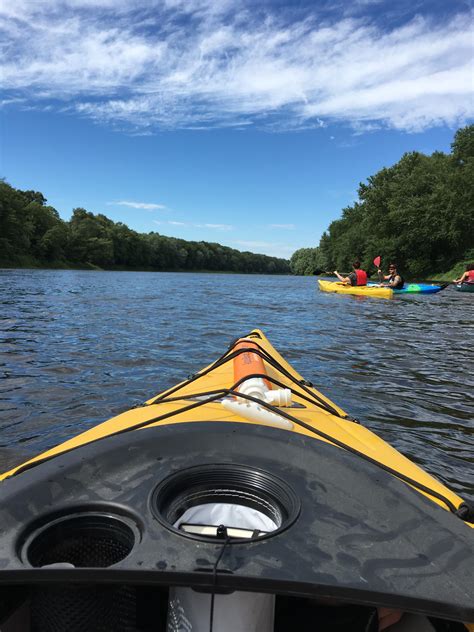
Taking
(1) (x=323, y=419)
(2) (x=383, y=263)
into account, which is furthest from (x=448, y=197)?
(1) (x=323, y=419)

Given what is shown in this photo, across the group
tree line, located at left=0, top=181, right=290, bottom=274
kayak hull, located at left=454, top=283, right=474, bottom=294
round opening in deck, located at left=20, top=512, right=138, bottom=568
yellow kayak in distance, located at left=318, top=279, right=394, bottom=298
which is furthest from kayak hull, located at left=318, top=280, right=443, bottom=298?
tree line, located at left=0, top=181, right=290, bottom=274

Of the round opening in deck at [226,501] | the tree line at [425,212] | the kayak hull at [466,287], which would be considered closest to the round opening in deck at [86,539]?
the round opening in deck at [226,501]

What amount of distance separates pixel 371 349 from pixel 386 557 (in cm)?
618

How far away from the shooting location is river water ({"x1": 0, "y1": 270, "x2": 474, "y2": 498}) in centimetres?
371

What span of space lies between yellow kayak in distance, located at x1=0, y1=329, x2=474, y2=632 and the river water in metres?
1.77

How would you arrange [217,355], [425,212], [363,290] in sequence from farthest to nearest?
1. [425,212]
2. [363,290]
3. [217,355]

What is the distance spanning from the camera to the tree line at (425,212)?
103 feet

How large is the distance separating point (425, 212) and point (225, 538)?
35.3 metres

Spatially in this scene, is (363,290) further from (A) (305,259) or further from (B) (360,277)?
(A) (305,259)

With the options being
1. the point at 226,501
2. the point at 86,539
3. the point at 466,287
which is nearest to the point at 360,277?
the point at 466,287

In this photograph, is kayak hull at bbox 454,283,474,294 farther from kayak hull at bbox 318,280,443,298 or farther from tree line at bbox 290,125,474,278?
tree line at bbox 290,125,474,278

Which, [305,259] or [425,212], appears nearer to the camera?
[425,212]

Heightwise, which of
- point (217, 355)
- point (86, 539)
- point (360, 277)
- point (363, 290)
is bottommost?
point (217, 355)

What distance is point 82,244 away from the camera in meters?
58.8
